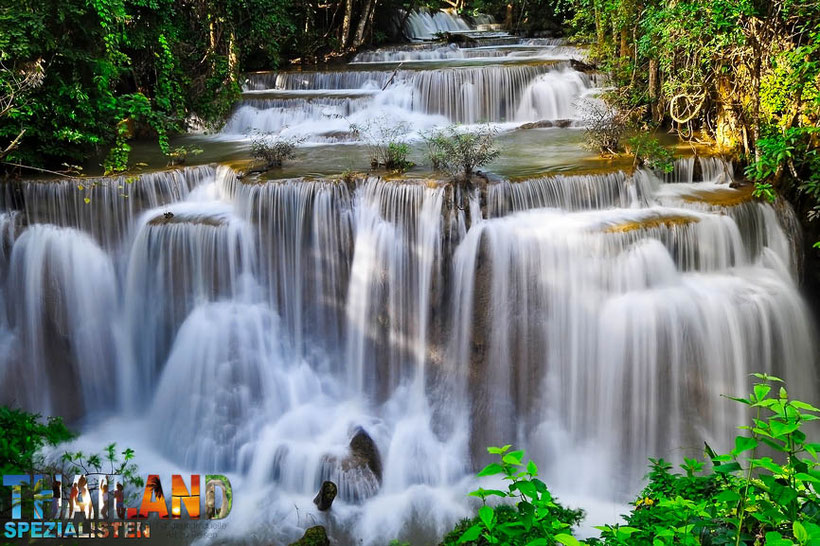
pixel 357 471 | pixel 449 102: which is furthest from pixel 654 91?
pixel 357 471

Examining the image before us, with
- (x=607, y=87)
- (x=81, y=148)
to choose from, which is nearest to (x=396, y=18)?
(x=607, y=87)

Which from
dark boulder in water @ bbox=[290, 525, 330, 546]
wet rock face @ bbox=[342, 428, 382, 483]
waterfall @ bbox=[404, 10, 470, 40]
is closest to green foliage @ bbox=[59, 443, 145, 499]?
dark boulder in water @ bbox=[290, 525, 330, 546]

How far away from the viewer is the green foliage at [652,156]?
8.41 metres

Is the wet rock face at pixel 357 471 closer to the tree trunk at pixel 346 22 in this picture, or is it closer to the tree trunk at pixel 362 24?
the tree trunk at pixel 346 22

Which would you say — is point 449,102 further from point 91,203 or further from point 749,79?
point 91,203

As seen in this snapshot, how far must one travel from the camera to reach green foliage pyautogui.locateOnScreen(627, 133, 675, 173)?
27.6 ft

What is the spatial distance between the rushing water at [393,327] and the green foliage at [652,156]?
0.74ft

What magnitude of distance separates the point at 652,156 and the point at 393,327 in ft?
14.1

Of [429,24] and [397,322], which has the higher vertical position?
[429,24]

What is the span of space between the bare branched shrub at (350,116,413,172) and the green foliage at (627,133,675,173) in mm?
3143

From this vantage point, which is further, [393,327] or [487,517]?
[393,327]

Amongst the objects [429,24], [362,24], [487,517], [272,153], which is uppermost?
[429,24]

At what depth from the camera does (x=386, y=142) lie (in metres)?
10.8

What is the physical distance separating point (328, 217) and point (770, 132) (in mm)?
5851
